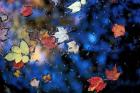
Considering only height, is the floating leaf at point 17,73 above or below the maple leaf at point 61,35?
below

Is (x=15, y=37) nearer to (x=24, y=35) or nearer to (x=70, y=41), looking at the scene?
(x=24, y=35)

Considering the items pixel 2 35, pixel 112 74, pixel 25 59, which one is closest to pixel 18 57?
pixel 25 59

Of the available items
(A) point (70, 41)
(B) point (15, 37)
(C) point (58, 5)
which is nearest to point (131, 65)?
(A) point (70, 41)

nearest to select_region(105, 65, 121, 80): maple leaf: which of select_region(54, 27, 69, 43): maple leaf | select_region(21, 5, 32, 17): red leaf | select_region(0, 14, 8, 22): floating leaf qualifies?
select_region(54, 27, 69, 43): maple leaf

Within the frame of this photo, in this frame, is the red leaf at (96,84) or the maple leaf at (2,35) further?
the maple leaf at (2,35)

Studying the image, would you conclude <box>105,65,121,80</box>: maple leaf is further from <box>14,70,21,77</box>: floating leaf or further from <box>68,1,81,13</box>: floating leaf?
<box>14,70,21,77</box>: floating leaf

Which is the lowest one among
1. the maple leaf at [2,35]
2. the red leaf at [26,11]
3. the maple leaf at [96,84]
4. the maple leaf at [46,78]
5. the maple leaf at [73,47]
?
the maple leaf at [96,84]

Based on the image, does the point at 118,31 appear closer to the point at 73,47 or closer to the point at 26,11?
the point at 73,47

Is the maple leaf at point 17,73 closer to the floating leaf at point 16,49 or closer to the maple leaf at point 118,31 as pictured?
the floating leaf at point 16,49

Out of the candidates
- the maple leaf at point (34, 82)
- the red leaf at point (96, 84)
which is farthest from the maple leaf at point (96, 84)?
the maple leaf at point (34, 82)
